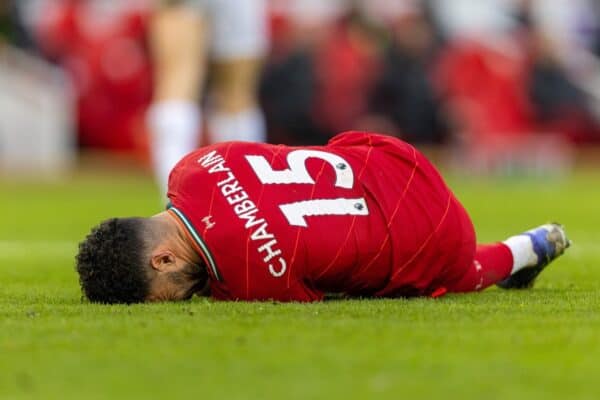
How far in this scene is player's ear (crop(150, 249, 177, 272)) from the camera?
390 centimetres

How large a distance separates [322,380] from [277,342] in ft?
1.45

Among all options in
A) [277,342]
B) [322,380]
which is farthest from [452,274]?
[322,380]

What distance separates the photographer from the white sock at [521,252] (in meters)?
4.51

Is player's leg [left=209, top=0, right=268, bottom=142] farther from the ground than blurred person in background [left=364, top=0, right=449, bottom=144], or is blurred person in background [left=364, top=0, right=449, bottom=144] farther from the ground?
player's leg [left=209, top=0, right=268, bottom=142]

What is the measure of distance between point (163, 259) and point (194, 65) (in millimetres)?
4001

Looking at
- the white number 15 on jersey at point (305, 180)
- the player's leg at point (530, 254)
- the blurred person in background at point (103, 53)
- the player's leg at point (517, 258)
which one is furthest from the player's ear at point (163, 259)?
the blurred person in background at point (103, 53)

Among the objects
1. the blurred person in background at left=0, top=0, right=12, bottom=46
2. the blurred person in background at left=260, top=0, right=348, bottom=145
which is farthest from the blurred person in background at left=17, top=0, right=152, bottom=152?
the blurred person in background at left=260, top=0, right=348, bottom=145

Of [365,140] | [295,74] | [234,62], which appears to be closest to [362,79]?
[295,74]

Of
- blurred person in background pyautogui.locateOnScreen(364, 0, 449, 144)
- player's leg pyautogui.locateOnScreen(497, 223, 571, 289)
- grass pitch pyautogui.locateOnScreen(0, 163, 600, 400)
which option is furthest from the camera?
blurred person in background pyautogui.locateOnScreen(364, 0, 449, 144)

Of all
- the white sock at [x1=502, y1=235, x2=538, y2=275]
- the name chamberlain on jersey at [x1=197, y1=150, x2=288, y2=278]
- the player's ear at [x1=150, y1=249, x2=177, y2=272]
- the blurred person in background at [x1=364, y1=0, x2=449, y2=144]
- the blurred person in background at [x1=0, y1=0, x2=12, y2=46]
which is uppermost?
the name chamberlain on jersey at [x1=197, y1=150, x2=288, y2=278]

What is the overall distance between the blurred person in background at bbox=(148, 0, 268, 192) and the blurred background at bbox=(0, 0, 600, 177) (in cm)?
610

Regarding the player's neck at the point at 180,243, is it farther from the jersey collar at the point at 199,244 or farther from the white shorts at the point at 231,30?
the white shorts at the point at 231,30

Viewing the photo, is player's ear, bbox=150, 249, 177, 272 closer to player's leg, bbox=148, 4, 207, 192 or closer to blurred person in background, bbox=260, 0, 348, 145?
player's leg, bbox=148, 4, 207, 192

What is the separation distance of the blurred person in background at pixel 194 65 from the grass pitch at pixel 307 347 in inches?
116
